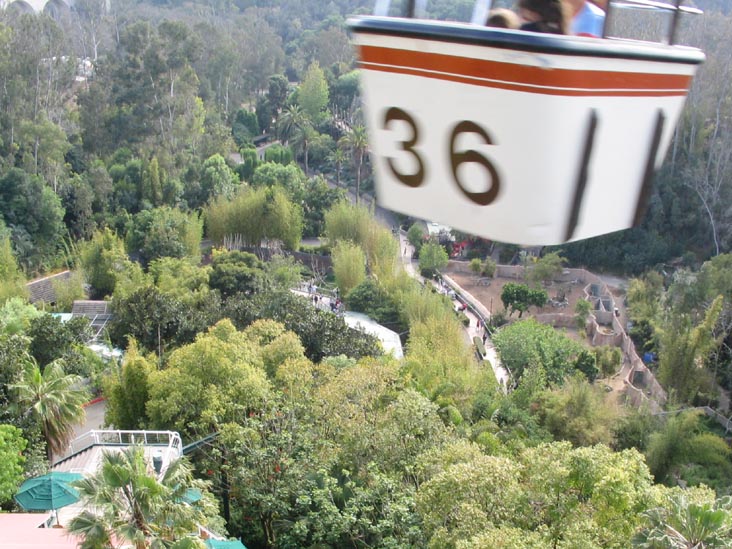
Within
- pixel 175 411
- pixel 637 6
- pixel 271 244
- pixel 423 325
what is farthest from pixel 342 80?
pixel 637 6

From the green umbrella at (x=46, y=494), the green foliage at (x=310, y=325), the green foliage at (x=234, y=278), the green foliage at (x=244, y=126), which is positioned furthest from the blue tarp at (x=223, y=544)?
the green foliage at (x=244, y=126)

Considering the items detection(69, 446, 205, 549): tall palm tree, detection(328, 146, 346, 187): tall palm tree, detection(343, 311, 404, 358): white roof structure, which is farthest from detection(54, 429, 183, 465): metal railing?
detection(328, 146, 346, 187): tall palm tree

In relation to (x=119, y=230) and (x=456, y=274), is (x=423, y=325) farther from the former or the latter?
(x=119, y=230)

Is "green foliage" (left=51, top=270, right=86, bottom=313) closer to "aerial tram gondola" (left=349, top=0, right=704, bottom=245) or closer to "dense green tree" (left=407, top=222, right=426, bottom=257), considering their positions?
"dense green tree" (left=407, top=222, right=426, bottom=257)

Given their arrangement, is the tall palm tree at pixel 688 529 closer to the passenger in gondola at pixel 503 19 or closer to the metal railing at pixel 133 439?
the passenger in gondola at pixel 503 19

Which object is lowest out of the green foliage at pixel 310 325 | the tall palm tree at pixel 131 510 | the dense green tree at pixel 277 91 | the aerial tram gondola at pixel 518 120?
the green foliage at pixel 310 325

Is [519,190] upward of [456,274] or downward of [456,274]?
upward

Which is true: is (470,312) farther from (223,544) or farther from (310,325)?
(223,544)
